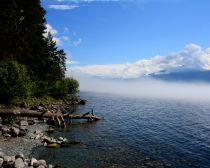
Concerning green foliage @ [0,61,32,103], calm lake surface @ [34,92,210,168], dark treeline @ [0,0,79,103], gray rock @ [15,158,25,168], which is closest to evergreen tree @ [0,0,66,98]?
dark treeline @ [0,0,79,103]

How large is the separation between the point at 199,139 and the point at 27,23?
5243cm

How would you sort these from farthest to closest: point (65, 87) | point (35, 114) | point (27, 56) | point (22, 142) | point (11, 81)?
point (65, 87)
point (27, 56)
point (11, 81)
point (35, 114)
point (22, 142)

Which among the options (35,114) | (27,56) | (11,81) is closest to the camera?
(35,114)

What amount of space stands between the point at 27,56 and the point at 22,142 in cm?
4372

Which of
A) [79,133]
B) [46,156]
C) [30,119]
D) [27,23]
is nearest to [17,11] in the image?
[27,23]

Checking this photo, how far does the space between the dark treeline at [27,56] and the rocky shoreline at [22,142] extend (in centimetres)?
1139

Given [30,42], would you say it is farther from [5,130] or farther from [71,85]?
[5,130]

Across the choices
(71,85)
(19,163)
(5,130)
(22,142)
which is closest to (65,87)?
(71,85)

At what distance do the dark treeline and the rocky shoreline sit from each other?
1139cm

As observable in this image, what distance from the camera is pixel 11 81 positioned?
196 ft

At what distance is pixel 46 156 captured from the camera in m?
34.2

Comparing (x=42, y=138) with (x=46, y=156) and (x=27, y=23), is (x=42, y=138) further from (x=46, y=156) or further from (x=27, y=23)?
(x=27, y=23)

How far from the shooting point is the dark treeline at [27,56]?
60.3m

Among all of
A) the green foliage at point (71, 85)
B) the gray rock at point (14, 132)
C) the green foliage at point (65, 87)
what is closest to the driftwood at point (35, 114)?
the gray rock at point (14, 132)
